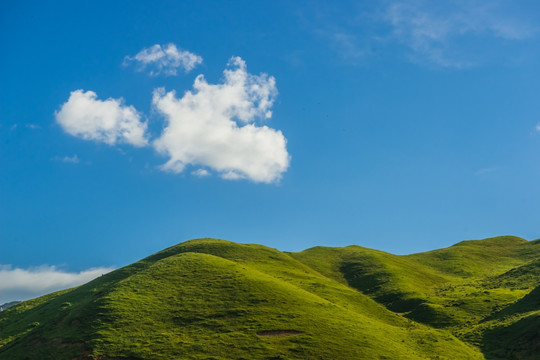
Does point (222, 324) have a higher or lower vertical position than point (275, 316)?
lower

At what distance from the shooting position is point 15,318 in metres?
86.8

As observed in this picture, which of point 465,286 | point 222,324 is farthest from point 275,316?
point 465,286

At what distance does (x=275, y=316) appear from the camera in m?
57.8

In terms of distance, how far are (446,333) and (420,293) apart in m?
18.9

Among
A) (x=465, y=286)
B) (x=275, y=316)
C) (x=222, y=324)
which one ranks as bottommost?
(x=222, y=324)

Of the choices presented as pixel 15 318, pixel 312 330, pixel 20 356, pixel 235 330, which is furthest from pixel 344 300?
pixel 15 318

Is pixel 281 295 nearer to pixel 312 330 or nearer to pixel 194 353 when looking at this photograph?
pixel 312 330

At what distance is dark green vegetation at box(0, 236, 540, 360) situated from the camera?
167 feet

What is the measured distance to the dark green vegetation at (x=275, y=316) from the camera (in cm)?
5094

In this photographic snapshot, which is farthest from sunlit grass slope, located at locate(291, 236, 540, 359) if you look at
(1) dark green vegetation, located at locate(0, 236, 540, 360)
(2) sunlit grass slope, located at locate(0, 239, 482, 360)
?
(2) sunlit grass slope, located at locate(0, 239, 482, 360)

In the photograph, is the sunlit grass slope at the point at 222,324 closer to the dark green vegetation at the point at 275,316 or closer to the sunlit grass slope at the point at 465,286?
the dark green vegetation at the point at 275,316

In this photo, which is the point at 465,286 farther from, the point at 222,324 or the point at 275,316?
the point at 222,324

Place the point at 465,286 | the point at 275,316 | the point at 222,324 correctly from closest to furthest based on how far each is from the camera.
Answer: the point at 222,324 < the point at 275,316 < the point at 465,286

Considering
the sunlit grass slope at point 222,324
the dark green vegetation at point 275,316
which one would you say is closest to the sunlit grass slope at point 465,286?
the dark green vegetation at point 275,316
